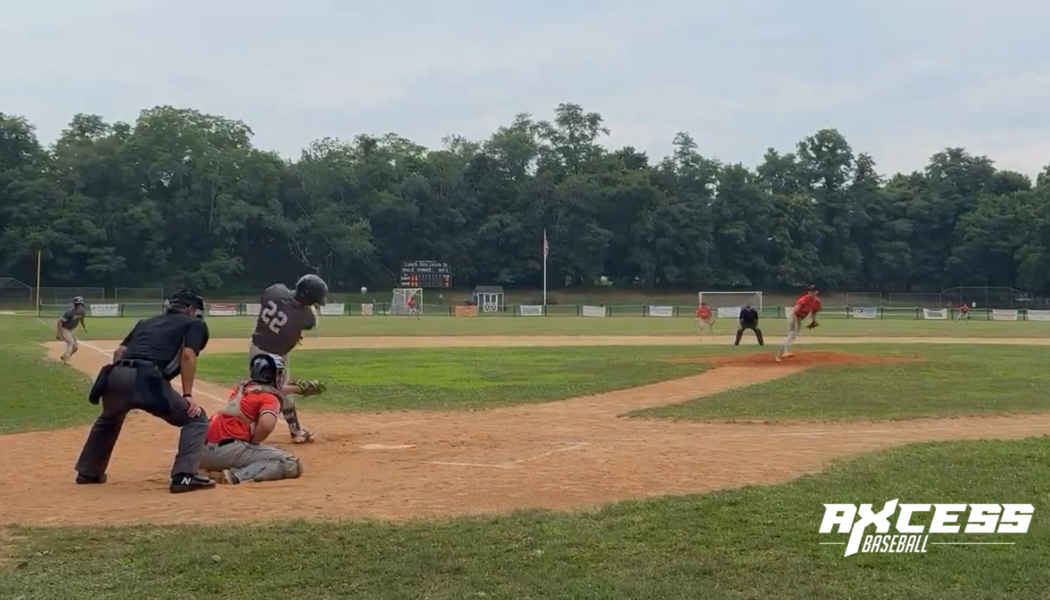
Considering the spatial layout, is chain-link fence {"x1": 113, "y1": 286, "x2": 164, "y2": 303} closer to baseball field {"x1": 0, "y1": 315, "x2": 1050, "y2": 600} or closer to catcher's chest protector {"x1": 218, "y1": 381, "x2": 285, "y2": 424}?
baseball field {"x1": 0, "y1": 315, "x2": 1050, "y2": 600}

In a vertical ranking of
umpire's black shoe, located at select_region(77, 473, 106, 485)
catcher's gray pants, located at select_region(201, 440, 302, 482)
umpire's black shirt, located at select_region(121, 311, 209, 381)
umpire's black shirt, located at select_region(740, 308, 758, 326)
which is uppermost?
umpire's black shirt, located at select_region(121, 311, 209, 381)

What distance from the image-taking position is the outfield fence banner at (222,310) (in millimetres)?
69369

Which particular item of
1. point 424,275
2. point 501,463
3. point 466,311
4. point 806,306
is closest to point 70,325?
point 806,306

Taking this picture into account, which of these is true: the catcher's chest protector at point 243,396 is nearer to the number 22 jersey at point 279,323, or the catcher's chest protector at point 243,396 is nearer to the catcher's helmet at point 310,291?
the number 22 jersey at point 279,323

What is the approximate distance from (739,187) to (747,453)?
3802 inches

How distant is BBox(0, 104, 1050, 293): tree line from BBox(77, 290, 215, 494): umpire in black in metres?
81.3

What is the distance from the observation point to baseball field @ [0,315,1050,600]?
5.57 meters

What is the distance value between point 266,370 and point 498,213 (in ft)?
302

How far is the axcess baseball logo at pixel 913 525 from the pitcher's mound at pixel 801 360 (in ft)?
52.3

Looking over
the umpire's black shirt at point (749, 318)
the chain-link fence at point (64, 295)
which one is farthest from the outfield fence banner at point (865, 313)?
the chain-link fence at point (64, 295)

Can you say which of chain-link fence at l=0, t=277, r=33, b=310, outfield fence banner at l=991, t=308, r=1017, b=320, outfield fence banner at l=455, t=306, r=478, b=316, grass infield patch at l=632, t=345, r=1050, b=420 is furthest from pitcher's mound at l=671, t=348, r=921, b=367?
chain-link fence at l=0, t=277, r=33, b=310

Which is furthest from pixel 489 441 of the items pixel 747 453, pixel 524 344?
pixel 524 344

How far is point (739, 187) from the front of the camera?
104m

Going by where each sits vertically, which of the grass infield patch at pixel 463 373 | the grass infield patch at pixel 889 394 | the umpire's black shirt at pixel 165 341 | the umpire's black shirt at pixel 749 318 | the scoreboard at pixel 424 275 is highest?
the scoreboard at pixel 424 275
